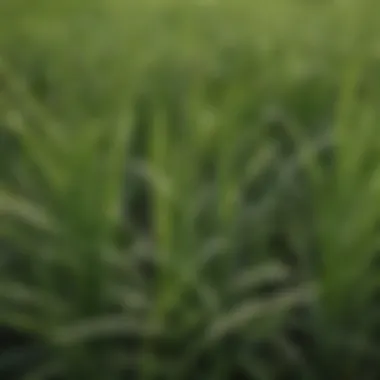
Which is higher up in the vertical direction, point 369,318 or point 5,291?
point 5,291

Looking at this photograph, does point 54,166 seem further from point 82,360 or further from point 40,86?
point 40,86

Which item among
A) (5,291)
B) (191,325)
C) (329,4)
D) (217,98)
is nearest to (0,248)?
(5,291)

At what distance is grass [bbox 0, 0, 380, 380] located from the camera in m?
0.71

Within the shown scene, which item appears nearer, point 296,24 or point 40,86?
point 40,86

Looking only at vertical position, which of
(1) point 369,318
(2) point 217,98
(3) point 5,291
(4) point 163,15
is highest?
(4) point 163,15

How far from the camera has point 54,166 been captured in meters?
0.78

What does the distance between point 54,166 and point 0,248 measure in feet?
0.31

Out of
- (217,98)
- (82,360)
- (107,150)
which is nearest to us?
(82,360)

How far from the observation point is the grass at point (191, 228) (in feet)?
2.32

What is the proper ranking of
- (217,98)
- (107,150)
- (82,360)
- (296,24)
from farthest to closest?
(296,24), (217,98), (107,150), (82,360)

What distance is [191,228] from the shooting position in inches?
29.5

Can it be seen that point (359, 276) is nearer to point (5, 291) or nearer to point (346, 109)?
point (346, 109)

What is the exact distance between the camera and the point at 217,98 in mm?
960

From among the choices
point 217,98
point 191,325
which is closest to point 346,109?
point 217,98
